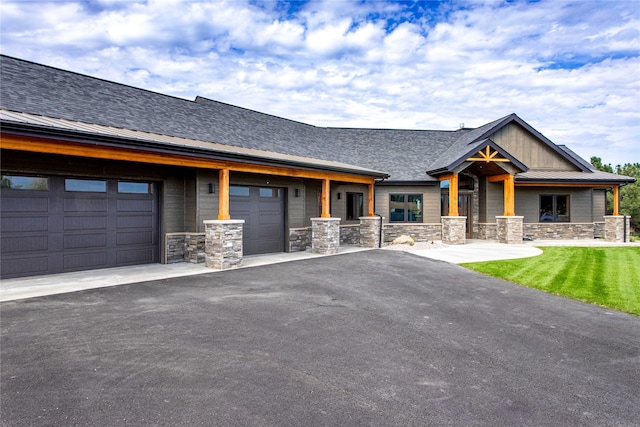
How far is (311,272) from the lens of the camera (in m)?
9.77

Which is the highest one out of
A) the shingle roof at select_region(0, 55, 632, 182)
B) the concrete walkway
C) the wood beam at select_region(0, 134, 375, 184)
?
the shingle roof at select_region(0, 55, 632, 182)

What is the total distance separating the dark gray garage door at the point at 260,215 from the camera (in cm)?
1262

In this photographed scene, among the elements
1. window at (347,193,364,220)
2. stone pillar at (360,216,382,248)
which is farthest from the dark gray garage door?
window at (347,193,364,220)

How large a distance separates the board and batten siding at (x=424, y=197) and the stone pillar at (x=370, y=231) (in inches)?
88.8

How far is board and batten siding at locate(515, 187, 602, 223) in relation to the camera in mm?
19250

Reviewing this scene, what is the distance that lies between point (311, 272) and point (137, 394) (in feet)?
21.8

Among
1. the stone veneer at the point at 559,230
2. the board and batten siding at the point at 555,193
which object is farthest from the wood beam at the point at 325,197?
the stone veneer at the point at 559,230

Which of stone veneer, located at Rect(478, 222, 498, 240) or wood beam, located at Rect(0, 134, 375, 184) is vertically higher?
wood beam, located at Rect(0, 134, 375, 184)

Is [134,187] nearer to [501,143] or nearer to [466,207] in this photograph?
[466,207]

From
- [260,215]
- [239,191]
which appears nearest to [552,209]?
[260,215]

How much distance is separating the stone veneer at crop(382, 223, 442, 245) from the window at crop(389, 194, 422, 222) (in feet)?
1.24

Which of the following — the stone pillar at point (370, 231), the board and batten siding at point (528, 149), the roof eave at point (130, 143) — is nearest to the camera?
the roof eave at point (130, 143)

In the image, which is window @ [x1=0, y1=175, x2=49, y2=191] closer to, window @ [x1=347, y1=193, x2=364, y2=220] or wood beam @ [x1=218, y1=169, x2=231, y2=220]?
wood beam @ [x1=218, y1=169, x2=231, y2=220]

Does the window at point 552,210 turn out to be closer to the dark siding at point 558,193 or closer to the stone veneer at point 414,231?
the dark siding at point 558,193
